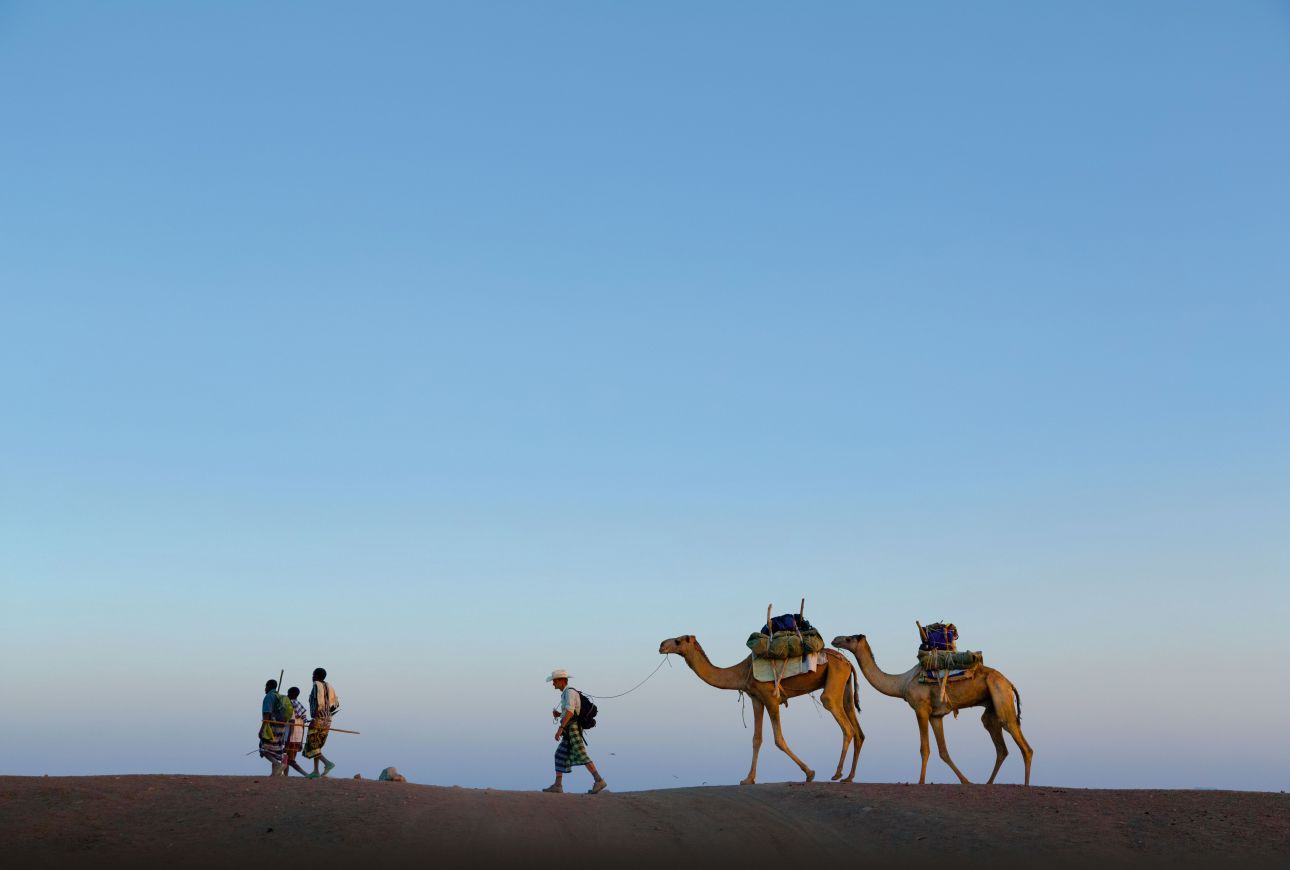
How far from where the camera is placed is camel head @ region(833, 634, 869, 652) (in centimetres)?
2638

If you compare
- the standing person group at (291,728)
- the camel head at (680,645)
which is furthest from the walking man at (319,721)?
the camel head at (680,645)

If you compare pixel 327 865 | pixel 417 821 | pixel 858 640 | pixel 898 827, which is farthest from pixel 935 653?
pixel 327 865

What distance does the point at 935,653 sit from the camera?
79.1 ft

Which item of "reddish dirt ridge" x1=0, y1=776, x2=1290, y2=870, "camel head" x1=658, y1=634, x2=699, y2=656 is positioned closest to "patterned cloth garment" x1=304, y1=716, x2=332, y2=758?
"reddish dirt ridge" x1=0, y1=776, x2=1290, y2=870

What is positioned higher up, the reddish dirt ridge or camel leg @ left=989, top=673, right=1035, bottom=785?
camel leg @ left=989, top=673, right=1035, bottom=785

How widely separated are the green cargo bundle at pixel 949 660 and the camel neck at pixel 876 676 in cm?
94

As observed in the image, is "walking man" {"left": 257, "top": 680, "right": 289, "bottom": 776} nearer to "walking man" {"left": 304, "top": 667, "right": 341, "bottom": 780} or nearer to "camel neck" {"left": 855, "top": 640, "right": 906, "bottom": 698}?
"walking man" {"left": 304, "top": 667, "right": 341, "bottom": 780}

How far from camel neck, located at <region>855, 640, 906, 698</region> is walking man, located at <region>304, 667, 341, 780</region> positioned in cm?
1034

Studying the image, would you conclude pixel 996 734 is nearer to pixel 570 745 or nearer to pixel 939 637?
pixel 939 637

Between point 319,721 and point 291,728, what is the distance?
49cm

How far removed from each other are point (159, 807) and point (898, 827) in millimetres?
10270

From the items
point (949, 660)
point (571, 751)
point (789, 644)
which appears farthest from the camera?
point (789, 644)

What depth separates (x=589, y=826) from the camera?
696 inches

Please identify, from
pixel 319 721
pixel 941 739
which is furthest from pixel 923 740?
pixel 319 721
